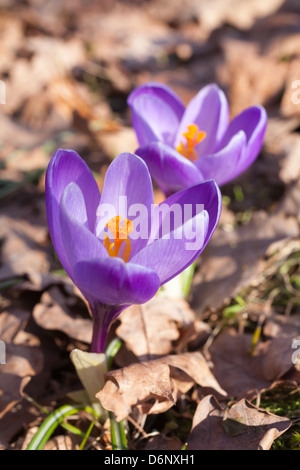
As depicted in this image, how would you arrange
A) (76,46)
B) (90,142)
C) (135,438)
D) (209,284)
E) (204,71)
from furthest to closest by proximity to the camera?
(76,46) < (204,71) < (90,142) < (209,284) < (135,438)

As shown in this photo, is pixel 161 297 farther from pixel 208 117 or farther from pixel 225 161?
pixel 208 117

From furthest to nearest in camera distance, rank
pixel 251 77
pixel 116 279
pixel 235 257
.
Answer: pixel 251 77
pixel 235 257
pixel 116 279

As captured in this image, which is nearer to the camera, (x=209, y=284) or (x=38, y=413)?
(x=38, y=413)

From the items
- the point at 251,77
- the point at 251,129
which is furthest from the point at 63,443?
the point at 251,77

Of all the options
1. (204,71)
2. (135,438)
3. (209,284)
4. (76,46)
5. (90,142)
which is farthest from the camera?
(76,46)
